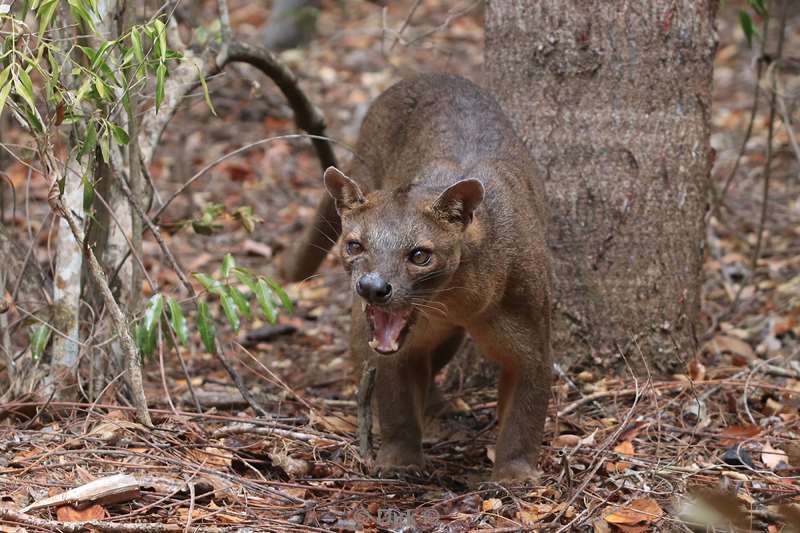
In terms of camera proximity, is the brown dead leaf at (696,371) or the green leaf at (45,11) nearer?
the green leaf at (45,11)

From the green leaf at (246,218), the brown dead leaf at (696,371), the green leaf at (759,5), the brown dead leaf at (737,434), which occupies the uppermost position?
the green leaf at (759,5)

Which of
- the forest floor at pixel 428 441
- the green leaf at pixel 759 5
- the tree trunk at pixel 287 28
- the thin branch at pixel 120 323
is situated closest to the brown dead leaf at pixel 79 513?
the forest floor at pixel 428 441

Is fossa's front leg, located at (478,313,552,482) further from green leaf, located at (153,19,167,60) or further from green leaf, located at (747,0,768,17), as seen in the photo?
green leaf, located at (747,0,768,17)

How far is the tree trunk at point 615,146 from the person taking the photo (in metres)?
5.30

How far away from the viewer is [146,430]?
445cm

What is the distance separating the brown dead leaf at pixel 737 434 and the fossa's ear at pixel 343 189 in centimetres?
199

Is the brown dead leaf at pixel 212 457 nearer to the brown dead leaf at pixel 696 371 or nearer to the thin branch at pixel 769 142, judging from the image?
the brown dead leaf at pixel 696 371

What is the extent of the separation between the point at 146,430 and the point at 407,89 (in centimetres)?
223

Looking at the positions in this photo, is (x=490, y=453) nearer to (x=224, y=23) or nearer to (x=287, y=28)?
(x=224, y=23)

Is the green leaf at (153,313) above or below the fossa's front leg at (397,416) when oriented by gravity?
above

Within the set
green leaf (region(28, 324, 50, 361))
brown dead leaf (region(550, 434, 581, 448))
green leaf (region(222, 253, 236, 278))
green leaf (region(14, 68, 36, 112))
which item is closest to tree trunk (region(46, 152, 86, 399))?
green leaf (region(28, 324, 50, 361))

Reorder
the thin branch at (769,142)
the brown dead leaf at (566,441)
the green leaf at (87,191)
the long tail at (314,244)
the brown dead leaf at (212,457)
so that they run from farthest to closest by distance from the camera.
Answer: the thin branch at (769,142)
the long tail at (314,244)
the brown dead leaf at (566,441)
the brown dead leaf at (212,457)
the green leaf at (87,191)

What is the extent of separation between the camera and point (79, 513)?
3701 millimetres

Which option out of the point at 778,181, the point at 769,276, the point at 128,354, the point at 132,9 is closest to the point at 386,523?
the point at 128,354
